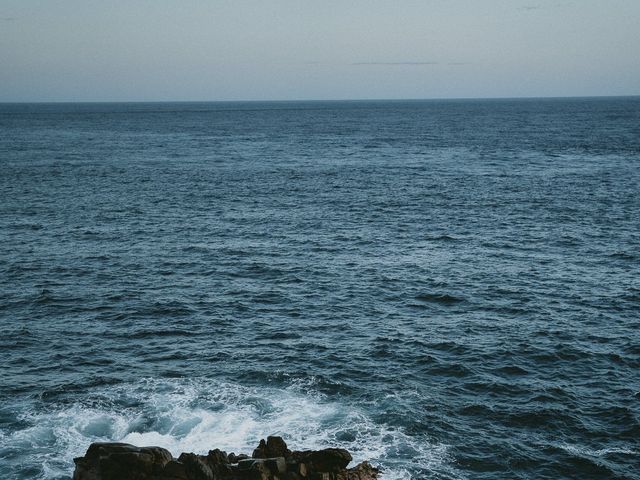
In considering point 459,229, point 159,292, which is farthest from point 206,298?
point 459,229

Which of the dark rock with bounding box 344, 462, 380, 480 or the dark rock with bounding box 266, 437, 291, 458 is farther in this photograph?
the dark rock with bounding box 266, 437, 291, 458

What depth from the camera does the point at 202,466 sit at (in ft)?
101

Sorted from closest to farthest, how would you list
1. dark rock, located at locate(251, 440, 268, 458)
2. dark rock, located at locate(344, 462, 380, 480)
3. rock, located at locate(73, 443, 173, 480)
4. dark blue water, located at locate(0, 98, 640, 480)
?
rock, located at locate(73, 443, 173, 480) → dark rock, located at locate(344, 462, 380, 480) → dark rock, located at locate(251, 440, 268, 458) → dark blue water, located at locate(0, 98, 640, 480)

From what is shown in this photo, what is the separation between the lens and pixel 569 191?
11488cm

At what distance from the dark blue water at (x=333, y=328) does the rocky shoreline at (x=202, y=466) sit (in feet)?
14.8

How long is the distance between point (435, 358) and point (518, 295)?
54.6ft

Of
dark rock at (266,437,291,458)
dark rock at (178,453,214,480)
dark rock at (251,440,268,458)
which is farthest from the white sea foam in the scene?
dark rock at (178,453,214,480)

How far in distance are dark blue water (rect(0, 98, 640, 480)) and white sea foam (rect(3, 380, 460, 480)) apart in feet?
0.43

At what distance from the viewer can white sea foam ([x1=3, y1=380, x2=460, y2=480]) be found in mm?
37031

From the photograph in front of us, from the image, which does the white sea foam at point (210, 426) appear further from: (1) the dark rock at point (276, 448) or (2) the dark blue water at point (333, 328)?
(1) the dark rock at point (276, 448)

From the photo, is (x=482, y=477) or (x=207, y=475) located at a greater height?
(x=207, y=475)

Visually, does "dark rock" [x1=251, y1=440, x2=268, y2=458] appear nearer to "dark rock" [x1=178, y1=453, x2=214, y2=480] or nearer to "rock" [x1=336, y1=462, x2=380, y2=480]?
"dark rock" [x1=178, y1=453, x2=214, y2=480]

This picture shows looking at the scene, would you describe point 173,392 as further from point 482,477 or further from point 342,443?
point 482,477

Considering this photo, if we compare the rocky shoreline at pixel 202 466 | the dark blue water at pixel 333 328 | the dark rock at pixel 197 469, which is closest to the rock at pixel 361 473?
the rocky shoreline at pixel 202 466
